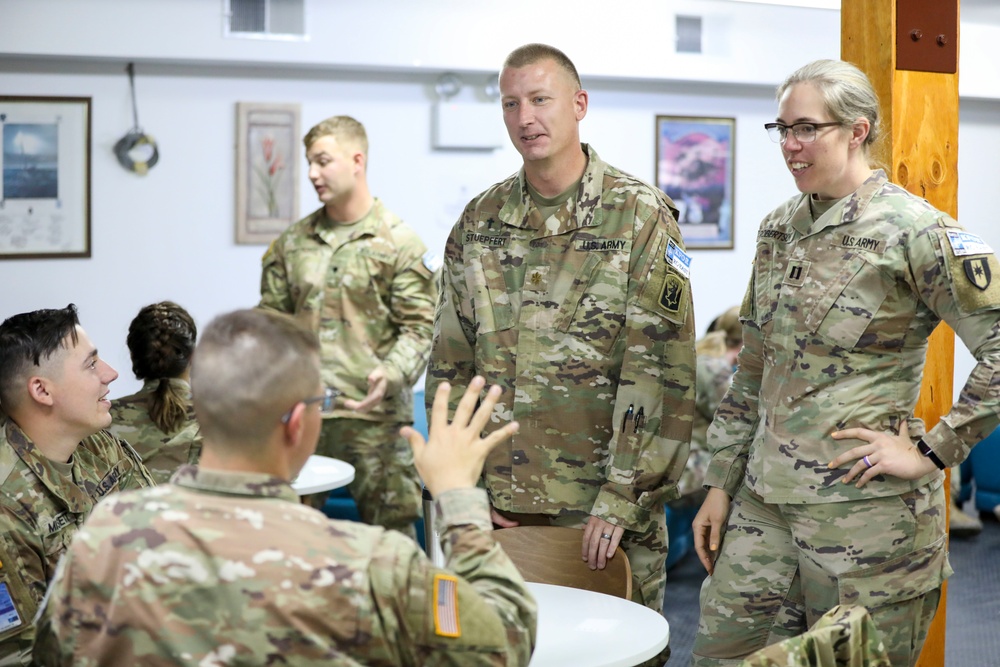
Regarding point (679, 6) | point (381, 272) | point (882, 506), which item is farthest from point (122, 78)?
point (882, 506)

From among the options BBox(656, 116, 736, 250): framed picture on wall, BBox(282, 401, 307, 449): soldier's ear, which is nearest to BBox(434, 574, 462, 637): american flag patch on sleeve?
BBox(282, 401, 307, 449): soldier's ear

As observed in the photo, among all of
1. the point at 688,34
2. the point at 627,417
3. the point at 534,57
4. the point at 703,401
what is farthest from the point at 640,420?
the point at 688,34

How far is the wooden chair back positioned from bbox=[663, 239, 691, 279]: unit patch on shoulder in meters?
0.70

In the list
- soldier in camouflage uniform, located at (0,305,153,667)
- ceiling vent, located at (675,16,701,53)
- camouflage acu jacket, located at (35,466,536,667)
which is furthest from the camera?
ceiling vent, located at (675,16,701,53)

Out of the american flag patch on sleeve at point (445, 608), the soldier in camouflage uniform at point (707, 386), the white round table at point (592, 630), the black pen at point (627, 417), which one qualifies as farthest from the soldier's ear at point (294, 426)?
the soldier in camouflage uniform at point (707, 386)

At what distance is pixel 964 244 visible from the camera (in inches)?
93.2

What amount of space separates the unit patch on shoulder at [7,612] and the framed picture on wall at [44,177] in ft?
13.6

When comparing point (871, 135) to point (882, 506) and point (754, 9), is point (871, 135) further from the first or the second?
point (754, 9)

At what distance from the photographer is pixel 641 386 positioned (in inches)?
108

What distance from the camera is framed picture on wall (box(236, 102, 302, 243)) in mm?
6371

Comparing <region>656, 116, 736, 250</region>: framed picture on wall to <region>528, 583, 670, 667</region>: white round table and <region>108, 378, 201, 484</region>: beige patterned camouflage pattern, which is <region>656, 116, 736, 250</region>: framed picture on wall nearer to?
<region>108, 378, 201, 484</region>: beige patterned camouflage pattern

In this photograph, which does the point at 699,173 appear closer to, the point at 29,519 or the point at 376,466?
the point at 376,466

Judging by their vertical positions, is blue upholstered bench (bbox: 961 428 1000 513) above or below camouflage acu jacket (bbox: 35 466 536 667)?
below

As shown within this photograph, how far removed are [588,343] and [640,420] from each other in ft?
0.78
